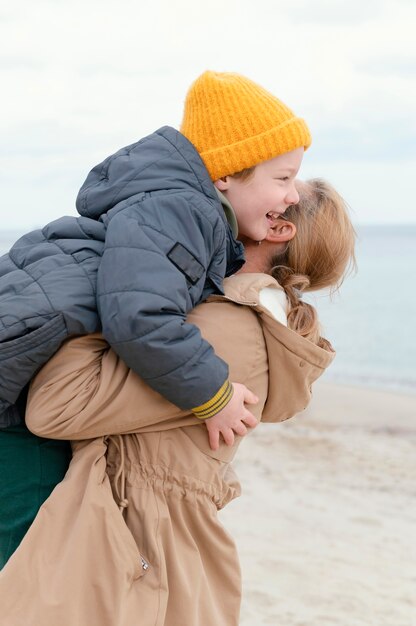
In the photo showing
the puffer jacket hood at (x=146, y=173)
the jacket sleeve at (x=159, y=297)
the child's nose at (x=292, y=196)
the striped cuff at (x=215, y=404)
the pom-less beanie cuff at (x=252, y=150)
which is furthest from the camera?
the child's nose at (x=292, y=196)

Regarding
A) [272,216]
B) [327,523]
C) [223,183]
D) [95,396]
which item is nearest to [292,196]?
[272,216]

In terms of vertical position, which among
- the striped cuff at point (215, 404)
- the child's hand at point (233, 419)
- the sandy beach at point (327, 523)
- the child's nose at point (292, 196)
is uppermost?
the child's nose at point (292, 196)

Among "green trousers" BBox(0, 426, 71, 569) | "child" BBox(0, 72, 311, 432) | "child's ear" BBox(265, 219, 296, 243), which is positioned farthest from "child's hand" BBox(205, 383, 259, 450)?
"child's ear" BBox(265, 219, 296, 243)

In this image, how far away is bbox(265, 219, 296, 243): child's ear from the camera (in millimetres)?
2443

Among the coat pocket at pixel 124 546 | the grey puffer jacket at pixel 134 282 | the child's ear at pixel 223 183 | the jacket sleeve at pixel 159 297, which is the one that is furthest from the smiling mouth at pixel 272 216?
the coat pocket at pixel 124 546

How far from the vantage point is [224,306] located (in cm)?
216

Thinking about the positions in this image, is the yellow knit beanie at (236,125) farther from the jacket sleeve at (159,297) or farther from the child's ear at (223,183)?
the jacket sleeve at (159,297)

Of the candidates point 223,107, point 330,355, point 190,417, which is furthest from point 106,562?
point 223,107

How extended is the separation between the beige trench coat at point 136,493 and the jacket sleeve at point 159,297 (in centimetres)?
8

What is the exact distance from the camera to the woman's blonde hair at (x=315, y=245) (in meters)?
2.45

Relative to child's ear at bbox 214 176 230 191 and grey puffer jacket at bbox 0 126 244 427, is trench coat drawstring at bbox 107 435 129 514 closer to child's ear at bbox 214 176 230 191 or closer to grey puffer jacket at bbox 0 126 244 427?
grey puffer jacket at bbox 0 126 244 427

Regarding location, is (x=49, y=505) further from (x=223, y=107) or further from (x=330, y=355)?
(x=223, y=107)

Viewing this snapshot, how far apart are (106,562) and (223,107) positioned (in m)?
1.16

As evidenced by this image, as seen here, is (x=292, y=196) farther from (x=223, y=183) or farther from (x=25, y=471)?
(x=25, y=471)
